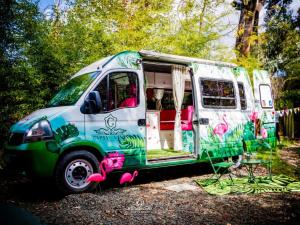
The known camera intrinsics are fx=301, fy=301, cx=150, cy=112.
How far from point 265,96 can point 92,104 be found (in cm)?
549

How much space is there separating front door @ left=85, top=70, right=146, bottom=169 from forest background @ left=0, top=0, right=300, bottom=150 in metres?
3.66

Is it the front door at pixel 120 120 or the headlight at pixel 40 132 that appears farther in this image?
the front door at pixel 120 120

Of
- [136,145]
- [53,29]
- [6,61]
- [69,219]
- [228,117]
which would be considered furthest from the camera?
[53,29]

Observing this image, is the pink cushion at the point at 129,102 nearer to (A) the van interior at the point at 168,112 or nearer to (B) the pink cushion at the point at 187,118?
(A) the van interior at the point at 168,112

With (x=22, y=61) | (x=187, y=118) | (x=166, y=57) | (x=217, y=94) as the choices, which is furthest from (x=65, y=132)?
(x=22, y=61)

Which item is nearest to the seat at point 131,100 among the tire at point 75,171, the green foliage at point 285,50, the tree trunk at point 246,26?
the tire at point 75,171

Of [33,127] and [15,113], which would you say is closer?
[33,127]

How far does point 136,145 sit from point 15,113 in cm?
459

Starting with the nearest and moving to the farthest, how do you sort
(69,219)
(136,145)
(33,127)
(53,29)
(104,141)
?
(69,219) < (33,127) < (104,141) < (136,145) < (53,29)

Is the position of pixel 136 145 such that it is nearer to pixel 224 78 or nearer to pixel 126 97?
pixel 126 97

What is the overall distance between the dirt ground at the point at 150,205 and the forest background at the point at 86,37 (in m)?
3.20

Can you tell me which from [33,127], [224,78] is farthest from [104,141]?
[224,78]

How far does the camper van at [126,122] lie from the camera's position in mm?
5199

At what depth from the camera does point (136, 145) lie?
6094 millimetres
